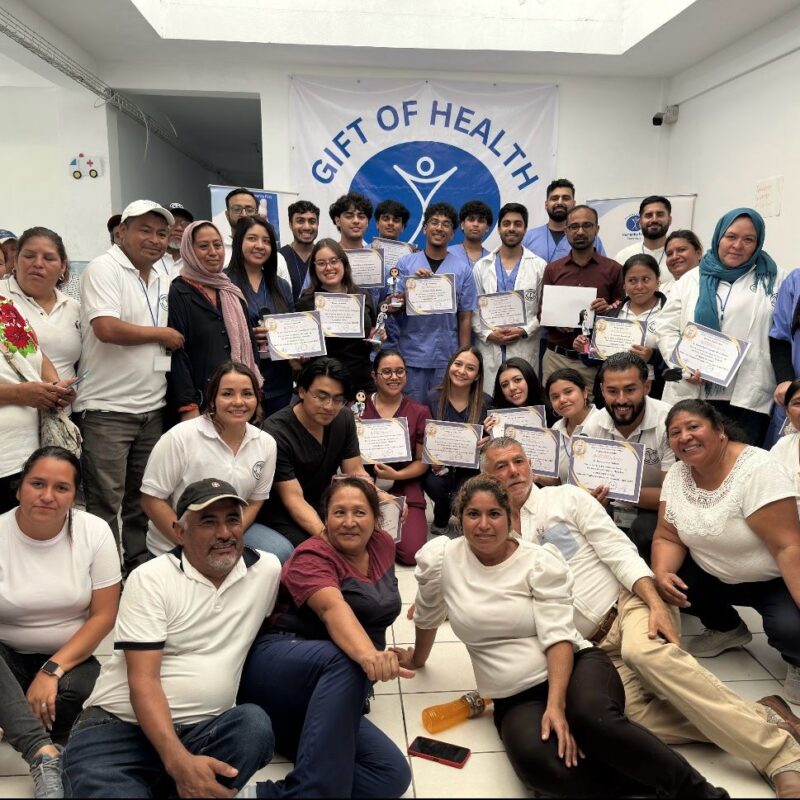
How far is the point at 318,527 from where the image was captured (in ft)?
9.36

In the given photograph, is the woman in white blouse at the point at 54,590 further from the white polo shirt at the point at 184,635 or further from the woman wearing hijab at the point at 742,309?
the woman wearing hijab at the point at 742,309

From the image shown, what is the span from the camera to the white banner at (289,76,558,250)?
21.7 feet

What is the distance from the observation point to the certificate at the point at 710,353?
3244mm

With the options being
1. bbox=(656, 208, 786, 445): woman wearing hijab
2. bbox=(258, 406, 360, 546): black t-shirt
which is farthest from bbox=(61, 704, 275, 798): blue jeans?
bbox=(656, 208, 786, 445): woman wearing hijab

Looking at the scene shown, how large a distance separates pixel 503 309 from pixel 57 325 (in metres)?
2.50

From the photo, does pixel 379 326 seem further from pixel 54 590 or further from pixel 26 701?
pixel 26 701

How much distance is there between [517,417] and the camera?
3643mm

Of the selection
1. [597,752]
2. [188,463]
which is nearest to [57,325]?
[188,463]

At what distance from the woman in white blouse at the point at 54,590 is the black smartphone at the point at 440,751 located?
1055 mm

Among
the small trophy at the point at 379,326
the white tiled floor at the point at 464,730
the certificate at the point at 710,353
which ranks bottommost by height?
the white tiled floor at the point at 464,730

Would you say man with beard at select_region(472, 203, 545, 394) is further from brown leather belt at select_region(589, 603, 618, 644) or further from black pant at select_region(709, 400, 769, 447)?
brown leather belt at select_region(589, 603, 618, 644)

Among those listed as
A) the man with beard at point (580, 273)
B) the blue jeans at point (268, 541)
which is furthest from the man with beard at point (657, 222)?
the blue jeans at point (268, 541)

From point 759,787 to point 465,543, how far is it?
109 centimetres

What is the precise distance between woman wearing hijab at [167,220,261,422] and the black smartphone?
5.64 feet
